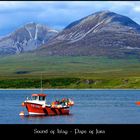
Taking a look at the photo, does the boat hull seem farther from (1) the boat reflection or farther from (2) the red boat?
(1) the boat reflection

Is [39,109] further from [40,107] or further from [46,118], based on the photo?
[46,118]

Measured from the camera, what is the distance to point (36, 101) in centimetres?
8825

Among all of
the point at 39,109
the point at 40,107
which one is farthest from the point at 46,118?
the point at 40,107

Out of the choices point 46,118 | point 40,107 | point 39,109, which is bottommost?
point 46,118

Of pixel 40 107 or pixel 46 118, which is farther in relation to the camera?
pixel 40 107
